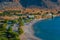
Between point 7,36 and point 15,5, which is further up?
point 7,36

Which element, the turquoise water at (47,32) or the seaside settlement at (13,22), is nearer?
the seaside settlement at (13,22)

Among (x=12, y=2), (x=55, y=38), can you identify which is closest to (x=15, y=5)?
(x=12, y=2)

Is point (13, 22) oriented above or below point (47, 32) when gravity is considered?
below

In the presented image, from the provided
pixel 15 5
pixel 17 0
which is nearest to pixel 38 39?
pixel 15 5

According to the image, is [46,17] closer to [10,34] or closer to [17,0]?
[17,0]

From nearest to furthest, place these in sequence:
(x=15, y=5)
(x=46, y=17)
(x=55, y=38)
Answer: (x=55, y=38) → (x=46, y=17) → (x=15, y=5)

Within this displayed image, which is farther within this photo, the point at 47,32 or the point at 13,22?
the point at 13,22

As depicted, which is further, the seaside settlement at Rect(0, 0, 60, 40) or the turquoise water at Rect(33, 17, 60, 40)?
the turquoise water at Rect(33, 17, 60, 40)

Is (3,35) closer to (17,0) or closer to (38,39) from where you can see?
(38,39)

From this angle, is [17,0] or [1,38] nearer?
[1,38]

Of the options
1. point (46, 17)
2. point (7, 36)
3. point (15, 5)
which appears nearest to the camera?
point (7, 36)
